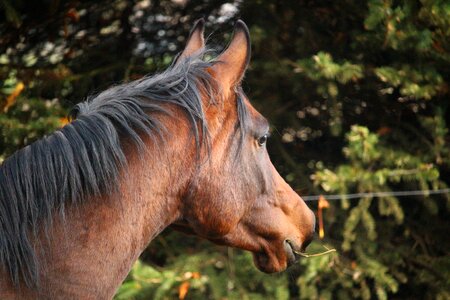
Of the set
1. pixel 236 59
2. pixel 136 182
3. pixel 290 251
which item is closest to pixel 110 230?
pixel 136 182

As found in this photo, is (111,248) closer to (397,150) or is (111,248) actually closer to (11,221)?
(11,221)

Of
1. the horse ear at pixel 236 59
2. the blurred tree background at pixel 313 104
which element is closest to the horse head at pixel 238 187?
the horse ear at pixel 236 59

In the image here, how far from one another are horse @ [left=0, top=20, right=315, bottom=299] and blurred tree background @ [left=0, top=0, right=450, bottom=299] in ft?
5.46

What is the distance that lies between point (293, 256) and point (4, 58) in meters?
2.90

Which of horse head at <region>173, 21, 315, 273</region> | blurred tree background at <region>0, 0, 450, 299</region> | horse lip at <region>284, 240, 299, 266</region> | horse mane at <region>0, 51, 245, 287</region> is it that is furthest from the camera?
blurred tree background at <region>0, 0, 450, 299</region>

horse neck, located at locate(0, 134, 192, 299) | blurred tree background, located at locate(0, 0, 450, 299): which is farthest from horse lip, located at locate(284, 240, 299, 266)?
blurred tree background, located at locate(0, 0, 450, 299)

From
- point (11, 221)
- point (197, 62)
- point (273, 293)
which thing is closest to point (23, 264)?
point (11, 221)

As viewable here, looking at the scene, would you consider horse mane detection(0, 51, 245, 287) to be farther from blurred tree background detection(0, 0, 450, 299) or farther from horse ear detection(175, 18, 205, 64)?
blurred tree background detection(0, 0, 450, 299)

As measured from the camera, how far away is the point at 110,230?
1.93m

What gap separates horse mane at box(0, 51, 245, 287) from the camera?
1.81 m

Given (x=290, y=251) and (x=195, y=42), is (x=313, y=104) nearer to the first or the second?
(x=195, y=42)

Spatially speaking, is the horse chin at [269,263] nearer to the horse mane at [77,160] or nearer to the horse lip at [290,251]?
the horse lip at [290,251]

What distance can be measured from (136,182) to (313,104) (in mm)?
3331

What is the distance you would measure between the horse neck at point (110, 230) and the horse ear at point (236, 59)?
1.12 ft
